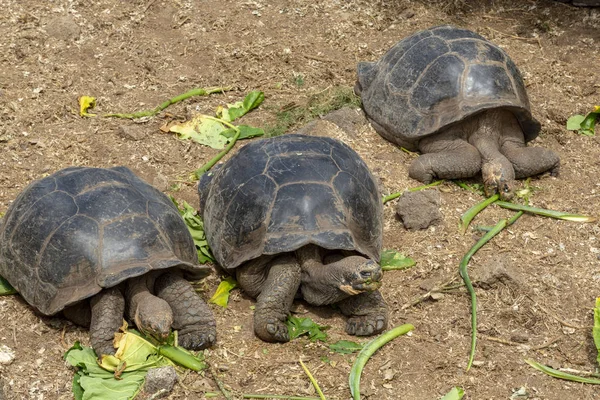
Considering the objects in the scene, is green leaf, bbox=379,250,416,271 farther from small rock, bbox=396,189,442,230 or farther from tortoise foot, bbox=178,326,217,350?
tortoise foot, bbox=178,326,217,350

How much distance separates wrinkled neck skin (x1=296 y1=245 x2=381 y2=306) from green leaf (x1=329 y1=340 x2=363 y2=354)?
27cm

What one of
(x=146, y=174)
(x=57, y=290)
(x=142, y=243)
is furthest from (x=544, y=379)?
(x=146, y=174)

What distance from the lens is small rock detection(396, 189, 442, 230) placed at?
582cm

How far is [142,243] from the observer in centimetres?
479

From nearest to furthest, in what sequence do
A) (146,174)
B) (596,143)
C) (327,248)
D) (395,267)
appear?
(327,248), (395,267), (146,174), (596,143)

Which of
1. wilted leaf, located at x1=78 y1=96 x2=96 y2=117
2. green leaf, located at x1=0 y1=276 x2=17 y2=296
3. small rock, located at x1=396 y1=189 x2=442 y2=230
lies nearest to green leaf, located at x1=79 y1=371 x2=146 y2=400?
green leaf, located at x1=0 y1=276 x2=17 y2=296

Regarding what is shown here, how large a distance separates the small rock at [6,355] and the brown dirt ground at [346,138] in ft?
0.11

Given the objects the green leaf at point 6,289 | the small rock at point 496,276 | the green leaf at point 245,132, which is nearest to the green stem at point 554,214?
the small rock at point 496,276

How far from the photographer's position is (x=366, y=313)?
4.93 metres

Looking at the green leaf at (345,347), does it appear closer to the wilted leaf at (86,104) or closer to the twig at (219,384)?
the twig at (219,384)

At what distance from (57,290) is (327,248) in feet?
5.28

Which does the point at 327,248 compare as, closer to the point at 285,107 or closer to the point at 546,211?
the point at 546,211

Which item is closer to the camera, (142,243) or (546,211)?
(142,243)

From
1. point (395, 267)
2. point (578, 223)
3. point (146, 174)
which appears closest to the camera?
point (395, 267)
